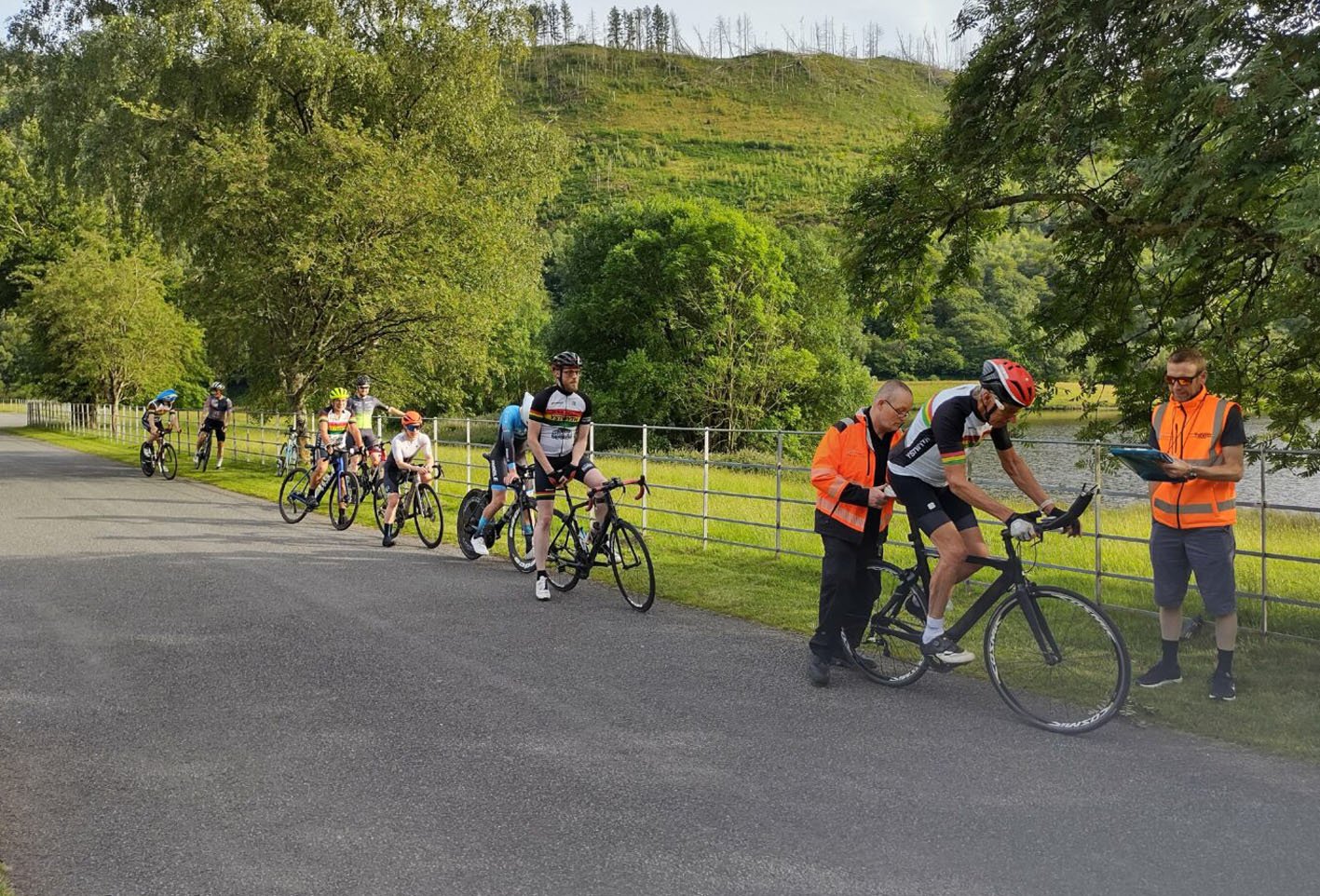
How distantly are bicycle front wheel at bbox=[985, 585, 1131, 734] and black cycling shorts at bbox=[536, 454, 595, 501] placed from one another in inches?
176

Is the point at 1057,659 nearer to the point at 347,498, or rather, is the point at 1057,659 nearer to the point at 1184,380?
the point at 1184,380

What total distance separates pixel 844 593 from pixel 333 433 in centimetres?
1046

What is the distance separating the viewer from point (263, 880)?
12.9 ft

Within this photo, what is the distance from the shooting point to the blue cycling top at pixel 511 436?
11.4 m

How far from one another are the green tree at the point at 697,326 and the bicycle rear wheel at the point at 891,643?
136ft

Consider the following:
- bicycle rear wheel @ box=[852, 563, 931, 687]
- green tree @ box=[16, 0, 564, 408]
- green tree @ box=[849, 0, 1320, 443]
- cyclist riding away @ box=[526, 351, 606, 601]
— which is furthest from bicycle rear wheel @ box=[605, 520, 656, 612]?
green tree @ box=[16, 0, 564, 408]

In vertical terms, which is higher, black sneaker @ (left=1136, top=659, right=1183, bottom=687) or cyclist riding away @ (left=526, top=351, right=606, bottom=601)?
cyclist riding away @ (left=526, top=351, right=606, bottom=601)

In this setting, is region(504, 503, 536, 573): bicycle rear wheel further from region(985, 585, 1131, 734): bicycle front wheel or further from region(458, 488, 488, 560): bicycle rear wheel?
region(985, 585, 1131, 734): bicycle front wheel

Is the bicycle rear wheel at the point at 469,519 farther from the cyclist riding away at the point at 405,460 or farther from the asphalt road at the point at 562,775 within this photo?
the asphalt road at the point at 562,775

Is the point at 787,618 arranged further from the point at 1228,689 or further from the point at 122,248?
the point at 122,248

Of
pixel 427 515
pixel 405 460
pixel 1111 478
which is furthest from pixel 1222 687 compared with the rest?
pixel 405 460

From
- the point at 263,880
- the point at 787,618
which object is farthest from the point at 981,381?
the point at 263,880

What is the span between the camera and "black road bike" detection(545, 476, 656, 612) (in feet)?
30.2

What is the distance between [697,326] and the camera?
5216 cm
